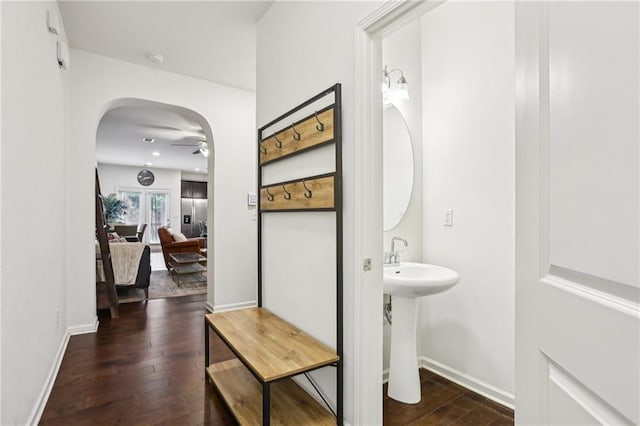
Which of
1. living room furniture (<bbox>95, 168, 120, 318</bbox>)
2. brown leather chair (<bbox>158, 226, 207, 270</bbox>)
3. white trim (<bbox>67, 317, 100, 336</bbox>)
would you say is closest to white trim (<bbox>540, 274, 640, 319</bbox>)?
white trim (<bbox>67, 317, 100, 336</bbox>)

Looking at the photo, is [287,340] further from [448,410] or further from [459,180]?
[459,180]

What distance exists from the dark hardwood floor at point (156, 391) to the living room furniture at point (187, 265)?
2887 millimetres

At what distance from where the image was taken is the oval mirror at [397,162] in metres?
2.38

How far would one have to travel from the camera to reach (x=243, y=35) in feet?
9.35

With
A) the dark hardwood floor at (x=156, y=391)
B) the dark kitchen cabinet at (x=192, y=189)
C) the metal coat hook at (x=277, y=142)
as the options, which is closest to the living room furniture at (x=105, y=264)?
the dark hardwood floor at (x=156, y=391)

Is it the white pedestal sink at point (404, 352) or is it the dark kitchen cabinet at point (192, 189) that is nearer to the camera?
the white pedestal sink at point (404, 352)

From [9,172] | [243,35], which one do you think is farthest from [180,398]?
[243,35]

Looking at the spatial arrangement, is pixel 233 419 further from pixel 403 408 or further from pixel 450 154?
pixel 450 154

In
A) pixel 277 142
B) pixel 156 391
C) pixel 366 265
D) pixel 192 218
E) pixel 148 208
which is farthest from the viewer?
pixel 192 218

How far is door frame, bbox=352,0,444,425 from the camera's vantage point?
1.50m

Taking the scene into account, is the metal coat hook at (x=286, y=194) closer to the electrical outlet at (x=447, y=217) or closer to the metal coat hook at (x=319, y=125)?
the metal coat hook at (x=319, y=125)

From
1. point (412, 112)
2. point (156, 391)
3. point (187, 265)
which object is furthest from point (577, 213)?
point (187, 265)

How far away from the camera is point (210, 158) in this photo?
393cm

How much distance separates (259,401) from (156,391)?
0.78m
